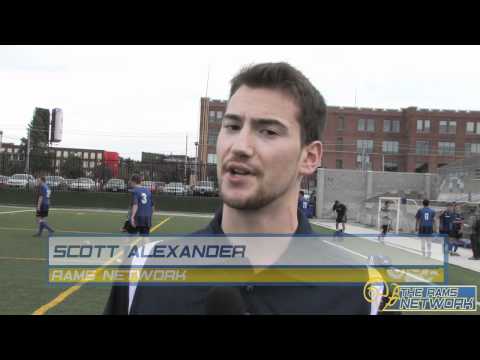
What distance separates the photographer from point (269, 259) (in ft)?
4.93

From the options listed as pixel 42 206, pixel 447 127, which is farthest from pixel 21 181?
pixel 447 127

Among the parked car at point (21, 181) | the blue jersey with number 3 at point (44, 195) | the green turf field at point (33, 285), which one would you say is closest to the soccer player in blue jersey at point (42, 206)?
the blue jersey with number 3 at point (44, 195)

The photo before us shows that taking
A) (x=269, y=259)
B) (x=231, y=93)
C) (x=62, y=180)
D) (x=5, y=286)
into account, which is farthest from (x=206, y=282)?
(x=62, y=180)

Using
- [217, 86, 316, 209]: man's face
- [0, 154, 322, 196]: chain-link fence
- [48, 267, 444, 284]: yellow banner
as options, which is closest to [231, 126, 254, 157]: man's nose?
[217, 86, 316, 209]: man's face

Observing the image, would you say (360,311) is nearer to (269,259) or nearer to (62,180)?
(269,259)

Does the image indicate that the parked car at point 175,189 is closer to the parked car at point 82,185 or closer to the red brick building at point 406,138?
the parked car at point 82,185

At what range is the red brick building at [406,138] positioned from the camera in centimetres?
6600

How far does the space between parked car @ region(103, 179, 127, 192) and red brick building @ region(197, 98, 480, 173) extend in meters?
41.8

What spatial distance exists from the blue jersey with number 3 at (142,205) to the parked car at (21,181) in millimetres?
22572

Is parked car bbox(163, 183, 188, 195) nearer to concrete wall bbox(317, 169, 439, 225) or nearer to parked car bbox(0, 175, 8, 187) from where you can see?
concrete wall bbox(317, 169, 439, 225)

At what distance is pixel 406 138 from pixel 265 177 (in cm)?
7157

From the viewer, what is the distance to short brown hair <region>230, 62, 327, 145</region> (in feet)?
4.58

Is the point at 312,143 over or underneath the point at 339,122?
underneath
